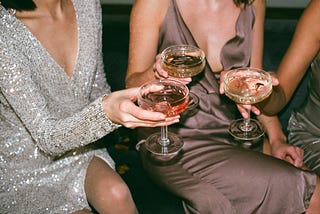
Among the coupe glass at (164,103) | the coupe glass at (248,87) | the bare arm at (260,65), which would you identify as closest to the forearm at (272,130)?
the bare arm at (260,65)

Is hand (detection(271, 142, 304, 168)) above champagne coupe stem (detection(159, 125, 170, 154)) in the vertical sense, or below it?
below

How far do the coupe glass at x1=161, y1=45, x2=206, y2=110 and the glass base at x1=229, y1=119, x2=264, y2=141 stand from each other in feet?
1.48

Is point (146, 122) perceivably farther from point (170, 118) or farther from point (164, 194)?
point (164, 194)

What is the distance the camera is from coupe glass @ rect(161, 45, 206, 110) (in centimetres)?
238

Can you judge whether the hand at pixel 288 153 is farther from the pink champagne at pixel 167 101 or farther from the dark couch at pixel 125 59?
the pink champagne at pixel 167 101

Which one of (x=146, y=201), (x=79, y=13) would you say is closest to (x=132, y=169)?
(x=146, y=201)

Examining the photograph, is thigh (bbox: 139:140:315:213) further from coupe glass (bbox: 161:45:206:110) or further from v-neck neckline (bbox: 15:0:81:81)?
v-neck neckline (bbox: 15:0:81:81)

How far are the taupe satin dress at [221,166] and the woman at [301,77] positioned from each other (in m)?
0.23

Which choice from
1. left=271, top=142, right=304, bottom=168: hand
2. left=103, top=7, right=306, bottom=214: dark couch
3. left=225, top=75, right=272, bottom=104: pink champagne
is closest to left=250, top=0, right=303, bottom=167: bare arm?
left=271, top=142, right=304, bottom=168: hand

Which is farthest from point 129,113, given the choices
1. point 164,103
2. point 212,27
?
point 212,27

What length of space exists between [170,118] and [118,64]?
1.31 m

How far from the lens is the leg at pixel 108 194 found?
2.43m

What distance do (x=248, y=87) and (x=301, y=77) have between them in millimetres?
616

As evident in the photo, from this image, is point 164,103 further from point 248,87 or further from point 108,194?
point 108,194
